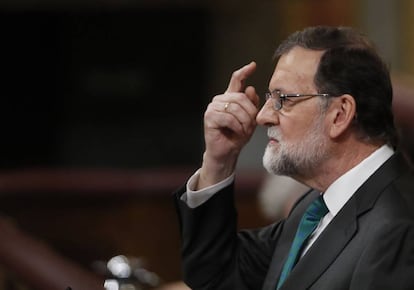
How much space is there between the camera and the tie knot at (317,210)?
2699mm

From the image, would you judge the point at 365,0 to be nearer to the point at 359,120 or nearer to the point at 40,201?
the point at 40,201

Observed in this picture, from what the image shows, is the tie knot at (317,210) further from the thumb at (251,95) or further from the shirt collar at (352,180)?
the thumb at (251,95)

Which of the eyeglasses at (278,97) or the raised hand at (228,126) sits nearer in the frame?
the eyeglasses at (278,97)

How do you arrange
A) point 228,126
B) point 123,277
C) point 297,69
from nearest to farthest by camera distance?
point 297,69, point 228,126, point 123,277

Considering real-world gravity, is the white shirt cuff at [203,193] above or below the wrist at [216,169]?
below

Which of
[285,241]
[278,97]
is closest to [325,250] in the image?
[285,241]

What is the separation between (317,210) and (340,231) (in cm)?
18

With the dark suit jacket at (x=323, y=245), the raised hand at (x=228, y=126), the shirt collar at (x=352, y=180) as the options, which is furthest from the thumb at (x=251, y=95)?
the shirt collar at (x=352, y=180)

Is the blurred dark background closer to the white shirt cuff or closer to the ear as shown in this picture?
the white shirt cuff

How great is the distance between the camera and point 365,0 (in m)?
7.16

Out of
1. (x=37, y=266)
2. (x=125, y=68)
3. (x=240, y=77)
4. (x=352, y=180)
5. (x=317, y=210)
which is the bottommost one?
(x=125, y=68)

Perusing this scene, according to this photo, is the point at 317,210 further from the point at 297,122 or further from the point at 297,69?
the point at 297,69

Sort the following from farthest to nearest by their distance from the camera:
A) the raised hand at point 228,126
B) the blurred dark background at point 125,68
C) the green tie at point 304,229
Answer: the blurred dark background at point 125,68 < the raised hand at point 228,126 < the green tie at point 304,229

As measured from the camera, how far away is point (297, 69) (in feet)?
8.79
